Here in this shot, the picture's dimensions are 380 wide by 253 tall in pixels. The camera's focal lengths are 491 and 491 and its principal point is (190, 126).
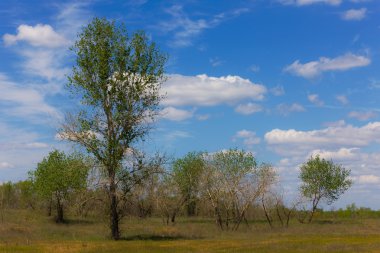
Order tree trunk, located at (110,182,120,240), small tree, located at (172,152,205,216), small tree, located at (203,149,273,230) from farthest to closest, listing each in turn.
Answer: small tree, located at (172,152,205,216), small tree, located at (203,149,273,230), tree trunk, located at (110,182,120,240)

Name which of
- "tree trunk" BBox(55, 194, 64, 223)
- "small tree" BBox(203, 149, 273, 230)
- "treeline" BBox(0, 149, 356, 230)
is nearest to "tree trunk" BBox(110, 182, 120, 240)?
"treeline" BBox(0, 149, 356, 230)

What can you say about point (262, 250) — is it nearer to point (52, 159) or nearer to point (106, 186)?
point (106, 186)

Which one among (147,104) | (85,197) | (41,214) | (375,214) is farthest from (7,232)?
(375,214)

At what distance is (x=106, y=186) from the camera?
172 feet

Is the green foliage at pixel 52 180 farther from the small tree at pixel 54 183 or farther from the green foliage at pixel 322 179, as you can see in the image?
the green foliage at pixel 322 179

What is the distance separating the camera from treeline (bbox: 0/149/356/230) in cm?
5347

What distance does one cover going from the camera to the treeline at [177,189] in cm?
5347

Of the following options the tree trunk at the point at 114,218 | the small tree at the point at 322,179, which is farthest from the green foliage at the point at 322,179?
the tree trunk at the point at 114,218

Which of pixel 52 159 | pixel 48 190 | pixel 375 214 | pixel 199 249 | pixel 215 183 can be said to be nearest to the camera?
pixel 199 249

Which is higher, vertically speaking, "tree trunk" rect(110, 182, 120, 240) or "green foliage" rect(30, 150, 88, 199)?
"green foliage" rect(30, 150, 88, 199)

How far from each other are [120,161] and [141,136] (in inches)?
145

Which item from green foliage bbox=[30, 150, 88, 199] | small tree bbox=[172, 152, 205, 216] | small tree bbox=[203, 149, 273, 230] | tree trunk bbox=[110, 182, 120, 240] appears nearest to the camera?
tree trunk bbox=[110, 182, 120, 240]

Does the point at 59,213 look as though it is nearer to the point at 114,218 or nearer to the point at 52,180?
the point at 52,180

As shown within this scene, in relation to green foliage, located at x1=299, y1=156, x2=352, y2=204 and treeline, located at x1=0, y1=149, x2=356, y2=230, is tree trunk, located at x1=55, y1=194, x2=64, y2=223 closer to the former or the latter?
treeline, located at x1=0, y1=149, x2=356, y2=230
